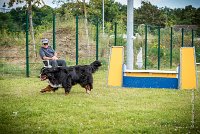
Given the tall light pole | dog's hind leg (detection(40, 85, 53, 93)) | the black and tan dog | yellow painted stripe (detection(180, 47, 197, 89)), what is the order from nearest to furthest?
the black and tan dog
dog's hind leg (detection(40, 85, 53, 93))
yellow painted stripe (detection(180, 47, 197, 89))
the tall light pole

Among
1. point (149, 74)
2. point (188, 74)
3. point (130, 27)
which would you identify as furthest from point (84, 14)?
point (188, 74)

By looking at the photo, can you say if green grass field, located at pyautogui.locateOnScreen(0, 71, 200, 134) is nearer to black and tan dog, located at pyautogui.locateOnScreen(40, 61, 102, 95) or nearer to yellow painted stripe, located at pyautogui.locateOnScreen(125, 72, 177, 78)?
black and tan dog, located at pyautogui.locateOnScreen(40, 61, 102, 95)

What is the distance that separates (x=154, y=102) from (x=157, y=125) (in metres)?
2.55

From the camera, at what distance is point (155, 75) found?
39.5ft

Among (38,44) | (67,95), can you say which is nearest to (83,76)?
(67,95)

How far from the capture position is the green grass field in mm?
6504

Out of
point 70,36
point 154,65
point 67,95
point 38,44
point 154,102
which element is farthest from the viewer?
point 154,65

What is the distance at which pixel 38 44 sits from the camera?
54.2 feet

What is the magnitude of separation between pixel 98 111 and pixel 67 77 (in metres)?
2.84

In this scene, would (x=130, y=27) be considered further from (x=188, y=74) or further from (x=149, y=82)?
(x=188, y=74)

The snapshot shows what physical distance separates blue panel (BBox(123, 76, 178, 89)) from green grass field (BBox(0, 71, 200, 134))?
1.90ft

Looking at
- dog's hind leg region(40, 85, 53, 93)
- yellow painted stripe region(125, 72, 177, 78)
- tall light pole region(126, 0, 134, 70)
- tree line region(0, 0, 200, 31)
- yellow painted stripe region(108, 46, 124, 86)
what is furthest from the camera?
tall light pole region(126, 0, 134, 70)

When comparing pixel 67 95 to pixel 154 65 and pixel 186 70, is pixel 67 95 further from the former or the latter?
pixel 154 65

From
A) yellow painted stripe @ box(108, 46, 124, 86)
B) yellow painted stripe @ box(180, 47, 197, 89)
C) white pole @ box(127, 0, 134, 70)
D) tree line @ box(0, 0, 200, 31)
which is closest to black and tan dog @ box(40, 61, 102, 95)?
yellow painted stripe @ box(108, 46, 124, 86)
